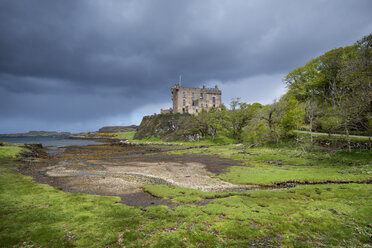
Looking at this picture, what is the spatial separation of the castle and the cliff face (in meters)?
5.84

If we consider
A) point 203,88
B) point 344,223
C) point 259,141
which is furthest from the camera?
point 203,88

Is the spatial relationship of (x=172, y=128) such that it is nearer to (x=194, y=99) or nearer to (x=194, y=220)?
(x=194, y=99)

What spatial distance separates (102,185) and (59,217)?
8.13 m

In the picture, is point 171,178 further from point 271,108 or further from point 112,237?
point 271,108

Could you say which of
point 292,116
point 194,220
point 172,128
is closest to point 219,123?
point 172,128

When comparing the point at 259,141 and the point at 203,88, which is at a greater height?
the point at 203,88

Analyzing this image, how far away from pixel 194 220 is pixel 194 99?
93729 mm

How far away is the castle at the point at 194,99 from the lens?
99.0 metres

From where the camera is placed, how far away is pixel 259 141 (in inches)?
1801

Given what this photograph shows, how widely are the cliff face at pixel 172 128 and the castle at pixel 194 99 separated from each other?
584 centimetres

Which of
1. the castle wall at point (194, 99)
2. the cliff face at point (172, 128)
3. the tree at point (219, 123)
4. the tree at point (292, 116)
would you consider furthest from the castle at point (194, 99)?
the tree at point (292, 116)

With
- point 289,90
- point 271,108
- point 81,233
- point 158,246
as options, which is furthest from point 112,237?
point 289,90

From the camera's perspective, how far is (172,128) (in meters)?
92.7

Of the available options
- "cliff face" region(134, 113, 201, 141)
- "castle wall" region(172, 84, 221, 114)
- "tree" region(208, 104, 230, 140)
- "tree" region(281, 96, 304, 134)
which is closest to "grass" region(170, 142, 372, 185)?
"tree" region(281, 96, 304, 134)
